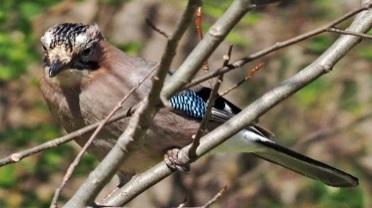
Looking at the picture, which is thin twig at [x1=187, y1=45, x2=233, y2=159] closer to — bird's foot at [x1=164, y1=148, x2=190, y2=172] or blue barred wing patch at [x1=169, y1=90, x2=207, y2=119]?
bird's foot at [x1=164, y1=148, x2=190, y2=172]

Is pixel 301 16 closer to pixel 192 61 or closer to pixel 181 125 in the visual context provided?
pixel 181 125

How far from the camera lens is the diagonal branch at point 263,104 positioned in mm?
3557

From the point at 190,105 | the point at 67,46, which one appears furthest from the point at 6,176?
the point at 67,46

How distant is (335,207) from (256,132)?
2.01 m

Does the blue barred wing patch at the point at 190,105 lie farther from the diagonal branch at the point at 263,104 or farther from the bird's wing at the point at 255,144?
the diagonal branch at the point at 263,104

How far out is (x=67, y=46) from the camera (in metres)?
4.61

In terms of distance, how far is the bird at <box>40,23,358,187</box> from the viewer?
4637 mm

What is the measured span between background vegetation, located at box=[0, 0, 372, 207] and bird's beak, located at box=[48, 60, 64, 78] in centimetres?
216

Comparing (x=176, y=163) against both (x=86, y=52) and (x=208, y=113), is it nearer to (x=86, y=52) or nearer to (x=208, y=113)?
(x=208, y=113)

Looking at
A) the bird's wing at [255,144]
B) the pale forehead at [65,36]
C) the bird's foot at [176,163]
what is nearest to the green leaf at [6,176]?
the bird's wing at [255,144]

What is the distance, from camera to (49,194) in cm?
714

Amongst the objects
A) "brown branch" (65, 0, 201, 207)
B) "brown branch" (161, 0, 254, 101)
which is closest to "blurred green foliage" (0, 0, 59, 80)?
"brown branch" (65, 0, 201, 207)

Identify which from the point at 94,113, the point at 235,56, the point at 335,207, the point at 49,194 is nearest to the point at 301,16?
the point at 235,56

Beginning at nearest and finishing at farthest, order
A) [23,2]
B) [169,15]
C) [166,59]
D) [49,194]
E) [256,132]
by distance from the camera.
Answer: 1. [166,59]
2. [256,132]
3. [23,2]
4. [49,194]
5. [169,15]
